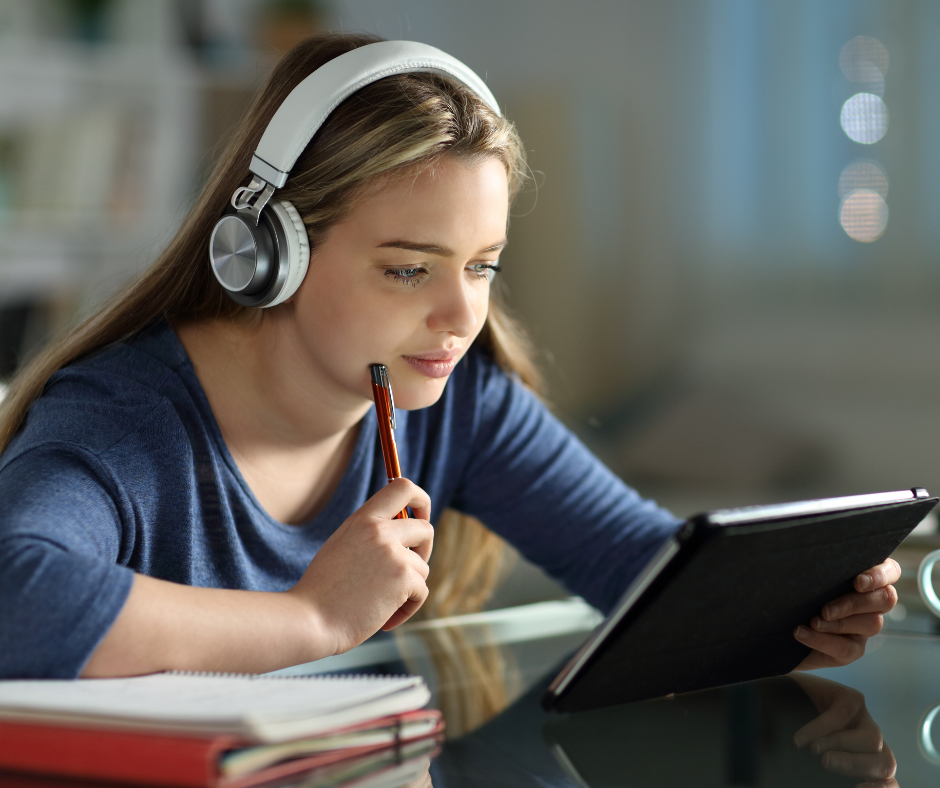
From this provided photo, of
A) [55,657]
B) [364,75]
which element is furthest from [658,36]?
[55,657]

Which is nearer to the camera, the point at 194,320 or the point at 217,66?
the point at 194,320

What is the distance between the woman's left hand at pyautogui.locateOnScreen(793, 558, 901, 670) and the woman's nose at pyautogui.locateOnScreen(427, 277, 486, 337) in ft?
1.21

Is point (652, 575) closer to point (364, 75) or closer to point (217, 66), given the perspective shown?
point (364, 75)

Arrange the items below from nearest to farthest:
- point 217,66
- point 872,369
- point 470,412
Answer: point 470,412 < point 872,369 < point 217,66

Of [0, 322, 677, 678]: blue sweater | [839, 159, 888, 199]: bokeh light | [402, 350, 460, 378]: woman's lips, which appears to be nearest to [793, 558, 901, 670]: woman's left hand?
[0, 322, 677, 678]: blue sweater

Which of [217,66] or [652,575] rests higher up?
[217,66]

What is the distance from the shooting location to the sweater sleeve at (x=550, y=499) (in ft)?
3.45

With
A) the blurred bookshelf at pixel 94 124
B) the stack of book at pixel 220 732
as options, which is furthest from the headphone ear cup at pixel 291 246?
the blurred bookshelf at pixel 94 124

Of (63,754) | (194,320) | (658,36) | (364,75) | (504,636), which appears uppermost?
(658,36)

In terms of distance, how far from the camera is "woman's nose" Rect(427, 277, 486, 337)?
830 millimetres

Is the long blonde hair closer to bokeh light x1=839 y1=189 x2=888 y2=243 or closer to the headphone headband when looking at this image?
A: the headphone headband

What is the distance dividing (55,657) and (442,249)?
43 cm

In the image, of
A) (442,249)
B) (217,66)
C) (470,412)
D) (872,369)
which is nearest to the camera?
(442,249)

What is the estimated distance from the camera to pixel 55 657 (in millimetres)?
599
